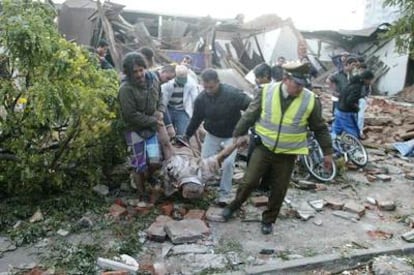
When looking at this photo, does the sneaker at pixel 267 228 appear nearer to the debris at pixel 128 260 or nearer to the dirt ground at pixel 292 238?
the dirt ground at pixel 292 238

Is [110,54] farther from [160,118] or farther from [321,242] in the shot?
[321,242]

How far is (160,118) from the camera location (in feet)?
16.7

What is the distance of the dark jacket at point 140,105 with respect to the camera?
15.5ft

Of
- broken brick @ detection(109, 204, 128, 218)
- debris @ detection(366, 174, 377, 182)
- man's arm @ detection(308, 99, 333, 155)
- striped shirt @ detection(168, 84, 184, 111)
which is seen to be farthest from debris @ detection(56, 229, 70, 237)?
debris @ detection(366, 174, 377, 182)

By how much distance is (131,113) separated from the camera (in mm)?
4723

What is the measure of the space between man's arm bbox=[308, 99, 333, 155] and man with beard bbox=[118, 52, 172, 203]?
5.71ft

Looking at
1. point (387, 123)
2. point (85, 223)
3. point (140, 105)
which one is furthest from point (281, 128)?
point (387, 123)

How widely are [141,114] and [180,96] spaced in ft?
Result: 4.77

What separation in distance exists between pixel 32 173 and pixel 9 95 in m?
0.89

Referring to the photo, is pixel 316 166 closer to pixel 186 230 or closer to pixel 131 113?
pixel 186 230

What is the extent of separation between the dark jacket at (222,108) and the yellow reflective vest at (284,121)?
2.47 ft

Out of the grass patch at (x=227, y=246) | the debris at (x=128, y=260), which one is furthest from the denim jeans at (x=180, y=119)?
the debris at (x=128, y=260)

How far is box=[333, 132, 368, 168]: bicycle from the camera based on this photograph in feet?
24.6

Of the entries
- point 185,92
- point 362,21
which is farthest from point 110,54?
point 362,21
